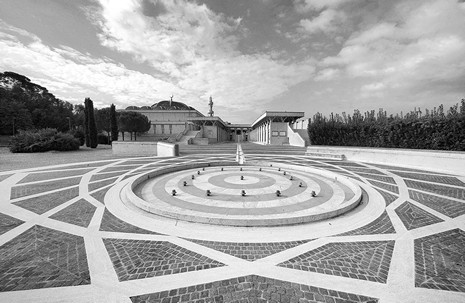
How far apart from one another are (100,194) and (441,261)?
9.79 meters

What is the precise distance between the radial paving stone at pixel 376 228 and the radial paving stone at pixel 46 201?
8.75 meters

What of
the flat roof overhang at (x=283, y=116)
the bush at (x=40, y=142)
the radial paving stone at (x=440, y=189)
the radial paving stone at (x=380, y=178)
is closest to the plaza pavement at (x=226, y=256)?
the radial paving stone at (x=440, y=189)

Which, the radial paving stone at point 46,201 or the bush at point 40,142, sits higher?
the bush at point 40,142

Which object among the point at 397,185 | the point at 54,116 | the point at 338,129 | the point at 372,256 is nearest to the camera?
the point at 372,256

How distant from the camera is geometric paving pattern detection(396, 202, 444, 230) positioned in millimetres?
4930

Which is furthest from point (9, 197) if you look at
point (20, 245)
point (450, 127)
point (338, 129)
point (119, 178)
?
point (338, 129)

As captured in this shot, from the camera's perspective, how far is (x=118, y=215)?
5.45 meters

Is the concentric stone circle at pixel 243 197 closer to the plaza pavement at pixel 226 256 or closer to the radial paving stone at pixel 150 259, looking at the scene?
the plaza pavement at pixel 226 256

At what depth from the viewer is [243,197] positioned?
Answer: 716 centimetres

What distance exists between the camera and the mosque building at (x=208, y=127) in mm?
38688

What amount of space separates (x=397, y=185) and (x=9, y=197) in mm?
15779

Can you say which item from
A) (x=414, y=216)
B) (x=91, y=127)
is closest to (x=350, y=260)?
(x=414, y=216)

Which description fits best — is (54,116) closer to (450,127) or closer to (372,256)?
(372,256)

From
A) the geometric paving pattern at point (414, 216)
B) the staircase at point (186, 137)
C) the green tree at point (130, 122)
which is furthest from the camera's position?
the green tree at point (130, 122)
